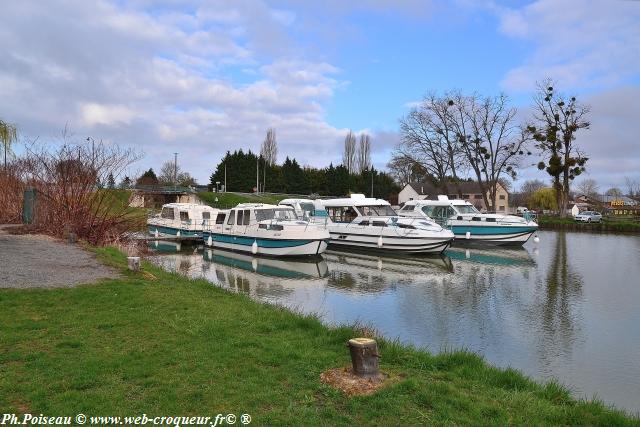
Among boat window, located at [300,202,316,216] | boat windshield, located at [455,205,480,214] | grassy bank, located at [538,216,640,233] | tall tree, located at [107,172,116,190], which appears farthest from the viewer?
grassy bank, located at [538,216,640,233]

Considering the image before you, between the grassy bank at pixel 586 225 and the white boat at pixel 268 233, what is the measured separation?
31.2 meters

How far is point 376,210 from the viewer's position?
29172 millimetres

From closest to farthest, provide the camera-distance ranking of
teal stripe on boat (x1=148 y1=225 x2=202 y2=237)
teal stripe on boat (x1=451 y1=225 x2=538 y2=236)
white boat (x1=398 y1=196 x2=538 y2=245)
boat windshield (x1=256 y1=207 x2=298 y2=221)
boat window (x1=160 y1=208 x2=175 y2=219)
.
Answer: boat windshield (x1=256 y1=207 x2=298 y2=221) < teal stripe on boat (x1=451 y1=225 x2=538 y2=236) < white boat (x1=398 y1=196 x2=538 y2=245) < teal stripe on boat (x1=148 y1=225 x2=202 y2=237) < boat window (x1=160 y1=208 x2=175 y2=219)

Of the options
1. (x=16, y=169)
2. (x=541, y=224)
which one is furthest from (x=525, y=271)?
(x=541, y=224)

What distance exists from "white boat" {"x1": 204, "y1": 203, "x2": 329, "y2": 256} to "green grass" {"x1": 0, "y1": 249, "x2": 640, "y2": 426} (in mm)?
14779

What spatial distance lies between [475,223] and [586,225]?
2077cm

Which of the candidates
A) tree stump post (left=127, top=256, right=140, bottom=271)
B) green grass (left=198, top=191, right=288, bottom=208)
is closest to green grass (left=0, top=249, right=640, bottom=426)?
tree stump post (left=127, top=256, right=140, bottom=271)

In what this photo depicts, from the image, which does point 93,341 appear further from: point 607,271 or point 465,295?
point 607,271

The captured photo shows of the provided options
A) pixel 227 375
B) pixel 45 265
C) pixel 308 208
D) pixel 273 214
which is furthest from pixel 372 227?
pixel 227 375

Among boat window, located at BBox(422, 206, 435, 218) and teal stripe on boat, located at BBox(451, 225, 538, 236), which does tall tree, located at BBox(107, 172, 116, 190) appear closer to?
boat window, located at BBox(422, 206, 435, 218)

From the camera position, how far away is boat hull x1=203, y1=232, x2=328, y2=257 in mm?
23578

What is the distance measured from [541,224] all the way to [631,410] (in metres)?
45.9

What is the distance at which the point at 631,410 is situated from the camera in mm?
6770

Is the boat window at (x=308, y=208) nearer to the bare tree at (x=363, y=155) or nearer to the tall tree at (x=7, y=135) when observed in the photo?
the tall tree at (x=7, y=135)
